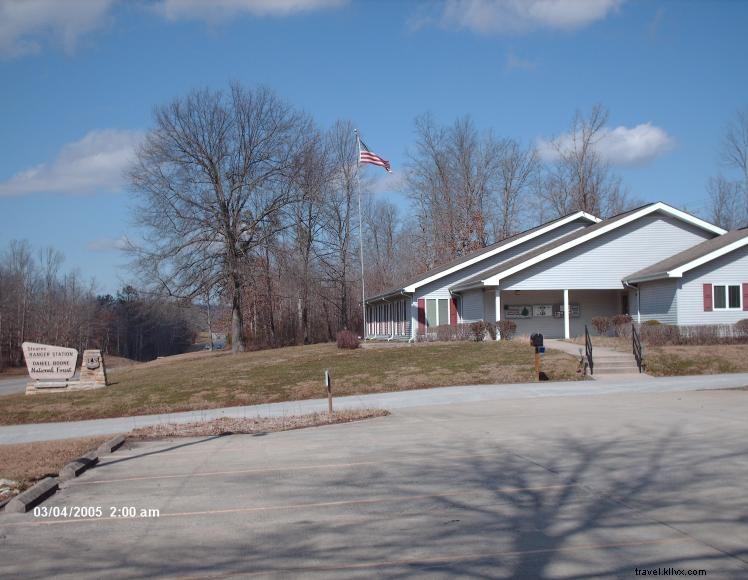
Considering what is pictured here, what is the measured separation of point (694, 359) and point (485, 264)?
14428mm

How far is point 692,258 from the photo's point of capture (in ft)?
93.8

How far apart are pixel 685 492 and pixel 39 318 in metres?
75.0

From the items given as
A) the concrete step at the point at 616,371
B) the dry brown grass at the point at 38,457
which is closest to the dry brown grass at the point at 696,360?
the concrete step at the point at 616,371

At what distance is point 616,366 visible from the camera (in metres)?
22.7

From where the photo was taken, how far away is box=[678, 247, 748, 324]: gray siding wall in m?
28.2

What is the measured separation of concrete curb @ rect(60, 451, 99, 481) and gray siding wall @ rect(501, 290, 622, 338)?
2445 centimetres

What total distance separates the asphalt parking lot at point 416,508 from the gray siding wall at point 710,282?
16528 mm

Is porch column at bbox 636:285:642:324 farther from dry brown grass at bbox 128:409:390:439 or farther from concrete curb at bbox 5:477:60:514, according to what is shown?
concrete curb at bbox 5:477:60:514

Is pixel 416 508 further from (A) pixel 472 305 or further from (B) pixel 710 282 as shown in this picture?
(A) pixel 472 305

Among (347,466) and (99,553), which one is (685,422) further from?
(99,553)

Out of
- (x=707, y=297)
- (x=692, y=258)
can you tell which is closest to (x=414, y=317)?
(x=692, y=258)

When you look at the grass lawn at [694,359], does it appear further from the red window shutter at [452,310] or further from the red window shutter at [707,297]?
the red window shutter at [452,310]

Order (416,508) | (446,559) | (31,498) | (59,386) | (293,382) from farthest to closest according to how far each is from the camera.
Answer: (59,386), (293,382), (31,498), (416,508), (446,559)

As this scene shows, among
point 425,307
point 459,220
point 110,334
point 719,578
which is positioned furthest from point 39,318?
point 719,578
